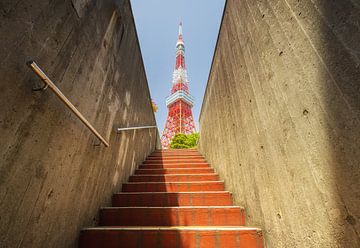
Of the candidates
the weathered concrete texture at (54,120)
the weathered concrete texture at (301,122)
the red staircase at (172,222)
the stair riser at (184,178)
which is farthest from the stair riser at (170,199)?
the stair riser at (184,178)

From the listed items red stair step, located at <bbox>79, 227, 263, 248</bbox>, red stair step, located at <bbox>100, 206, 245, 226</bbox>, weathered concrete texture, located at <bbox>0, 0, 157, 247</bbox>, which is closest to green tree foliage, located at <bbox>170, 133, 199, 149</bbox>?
weathered concrete texture, located at <bbox>0, 0, 157, 247</bbox>

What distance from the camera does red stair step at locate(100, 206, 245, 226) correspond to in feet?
4.98

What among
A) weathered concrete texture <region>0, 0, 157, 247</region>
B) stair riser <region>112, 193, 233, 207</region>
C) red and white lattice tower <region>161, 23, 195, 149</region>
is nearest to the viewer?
weathered concrete texture <region>0, 0, 157, 247</region>

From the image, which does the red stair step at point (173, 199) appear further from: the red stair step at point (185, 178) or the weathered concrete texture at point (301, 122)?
the red stair step at point (185, 178)

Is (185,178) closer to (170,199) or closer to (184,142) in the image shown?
(170,199)

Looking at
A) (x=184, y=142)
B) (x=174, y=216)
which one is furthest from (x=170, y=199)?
(x=184, y=142)

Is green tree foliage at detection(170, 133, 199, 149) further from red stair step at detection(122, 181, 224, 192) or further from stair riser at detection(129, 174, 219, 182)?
red stair step at detection(122, 181, 224, 192)

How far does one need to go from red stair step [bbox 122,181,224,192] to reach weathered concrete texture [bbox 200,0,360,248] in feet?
1.85

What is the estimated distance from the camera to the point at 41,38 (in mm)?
880

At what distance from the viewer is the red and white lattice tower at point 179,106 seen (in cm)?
1814

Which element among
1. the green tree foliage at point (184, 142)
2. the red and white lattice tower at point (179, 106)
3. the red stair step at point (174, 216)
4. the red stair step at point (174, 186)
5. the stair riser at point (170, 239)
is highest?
the red and white lattice tower at point (179, 106)

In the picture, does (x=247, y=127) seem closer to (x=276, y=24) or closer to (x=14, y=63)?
(x=276, y=24)

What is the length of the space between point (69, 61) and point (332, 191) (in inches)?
61.9

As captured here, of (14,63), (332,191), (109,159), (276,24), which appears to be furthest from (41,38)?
(332,191)
